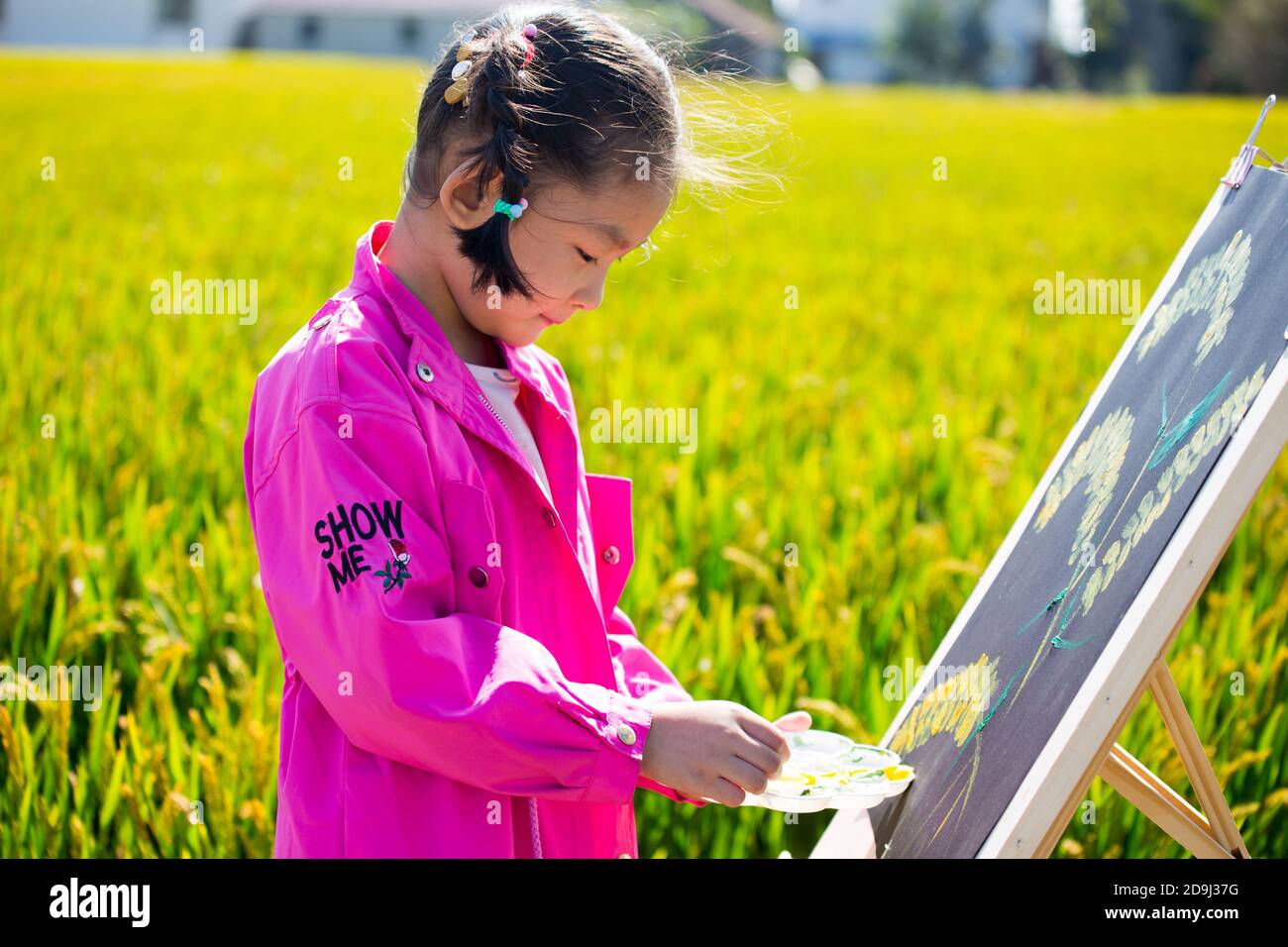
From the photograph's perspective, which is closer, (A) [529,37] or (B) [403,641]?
(B) [403,641]

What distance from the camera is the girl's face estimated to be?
4.32ft

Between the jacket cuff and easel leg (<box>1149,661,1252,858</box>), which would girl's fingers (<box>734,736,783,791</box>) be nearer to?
the jacket cuff

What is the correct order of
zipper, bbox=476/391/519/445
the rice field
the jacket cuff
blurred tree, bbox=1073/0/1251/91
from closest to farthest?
1. the jacket cuff
2. zipper, bbox=476/391/519/445
3. the rice field
4. blurred tree, bbox=1073/0/1251/91

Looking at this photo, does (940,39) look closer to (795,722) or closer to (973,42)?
(973,42)

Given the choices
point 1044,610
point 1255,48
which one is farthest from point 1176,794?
point 1255,48

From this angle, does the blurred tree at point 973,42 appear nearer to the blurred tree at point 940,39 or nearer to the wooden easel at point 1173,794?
the blurred tree at point 940,39

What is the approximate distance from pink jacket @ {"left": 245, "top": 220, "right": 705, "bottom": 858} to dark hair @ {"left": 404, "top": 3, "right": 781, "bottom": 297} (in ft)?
0.36

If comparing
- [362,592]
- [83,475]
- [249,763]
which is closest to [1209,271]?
[362,592]

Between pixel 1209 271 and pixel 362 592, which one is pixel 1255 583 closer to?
pixel 1209 271

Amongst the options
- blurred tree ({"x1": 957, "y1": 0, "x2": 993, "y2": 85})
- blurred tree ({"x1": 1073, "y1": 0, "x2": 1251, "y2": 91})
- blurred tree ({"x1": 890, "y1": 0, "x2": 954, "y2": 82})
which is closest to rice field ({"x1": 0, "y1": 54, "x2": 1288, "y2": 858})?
blurred tree ({"x1": 1073, "y1": 0, "x2": 1251, "y2": 91})

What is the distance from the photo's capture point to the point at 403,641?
1166 millimetres

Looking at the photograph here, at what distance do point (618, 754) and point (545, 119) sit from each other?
23.8 inches

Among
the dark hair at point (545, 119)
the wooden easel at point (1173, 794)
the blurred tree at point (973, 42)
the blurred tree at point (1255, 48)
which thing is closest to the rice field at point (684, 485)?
the dark hair at point (545, 119)
